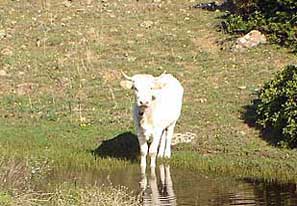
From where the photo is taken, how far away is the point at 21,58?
93.1ft

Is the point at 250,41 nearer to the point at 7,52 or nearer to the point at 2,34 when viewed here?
the point at 7,52

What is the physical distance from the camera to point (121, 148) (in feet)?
62.2

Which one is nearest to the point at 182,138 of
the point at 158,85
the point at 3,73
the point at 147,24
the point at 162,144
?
the point at 162,144

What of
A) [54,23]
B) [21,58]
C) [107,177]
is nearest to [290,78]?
[107,177]

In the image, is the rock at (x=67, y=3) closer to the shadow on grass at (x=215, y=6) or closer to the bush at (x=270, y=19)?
the shadow on grass at (x=215, y=6)

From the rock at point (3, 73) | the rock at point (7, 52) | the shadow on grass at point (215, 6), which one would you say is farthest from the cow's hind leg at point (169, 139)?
the shadow on grass at point (215, 6)

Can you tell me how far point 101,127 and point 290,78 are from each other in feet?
15.7

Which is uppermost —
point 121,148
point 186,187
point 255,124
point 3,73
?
point 3,73

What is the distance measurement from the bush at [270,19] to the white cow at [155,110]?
10.9 m

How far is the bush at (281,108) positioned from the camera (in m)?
18.5

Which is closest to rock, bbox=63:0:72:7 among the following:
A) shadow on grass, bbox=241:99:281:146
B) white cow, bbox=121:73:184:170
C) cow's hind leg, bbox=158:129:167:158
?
shadow on grass, bbox=241:99:281:146

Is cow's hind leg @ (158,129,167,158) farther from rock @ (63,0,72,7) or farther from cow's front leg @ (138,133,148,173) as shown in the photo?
rock @ (63,0,72,7)

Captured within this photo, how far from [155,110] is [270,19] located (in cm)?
1312

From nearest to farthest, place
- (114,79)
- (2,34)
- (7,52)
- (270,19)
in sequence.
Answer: (114,79) → (7,52) → (270,19) → (2,34)
